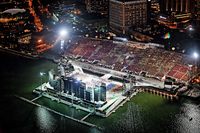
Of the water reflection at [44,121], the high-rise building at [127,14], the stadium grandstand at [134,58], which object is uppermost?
the high-rise building at [127,14]

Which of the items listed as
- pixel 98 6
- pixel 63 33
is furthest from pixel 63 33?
pixel 98 6

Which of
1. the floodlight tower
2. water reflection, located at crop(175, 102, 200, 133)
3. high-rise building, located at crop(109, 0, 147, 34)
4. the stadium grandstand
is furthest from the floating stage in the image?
high-rise building, located at crop(109, 0, 147, 34)

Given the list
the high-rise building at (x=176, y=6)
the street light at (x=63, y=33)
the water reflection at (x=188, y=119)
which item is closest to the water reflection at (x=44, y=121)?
the water reflection at (x=188, y=119)

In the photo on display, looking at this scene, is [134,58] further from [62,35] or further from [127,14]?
[127,14]

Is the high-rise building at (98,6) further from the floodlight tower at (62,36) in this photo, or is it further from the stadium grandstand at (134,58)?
the stadium grandstand at (134,58)

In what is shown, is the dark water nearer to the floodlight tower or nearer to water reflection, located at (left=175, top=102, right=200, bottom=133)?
water reflection, located at (left=175, top=102, right=200, bottom=133)
